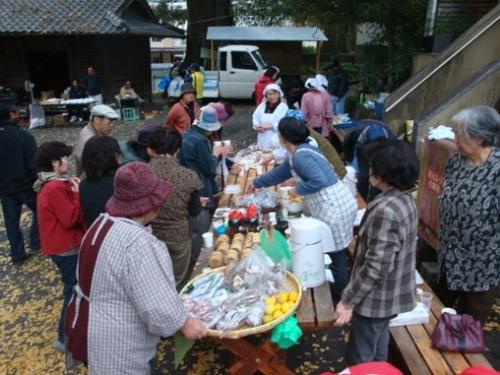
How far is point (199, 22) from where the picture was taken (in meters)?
17.5

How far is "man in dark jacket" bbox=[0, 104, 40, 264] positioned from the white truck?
11.3 m

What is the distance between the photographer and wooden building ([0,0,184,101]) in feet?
43.5

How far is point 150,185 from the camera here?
1985mm

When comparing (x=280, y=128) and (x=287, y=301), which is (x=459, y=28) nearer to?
(x=280, y=128)

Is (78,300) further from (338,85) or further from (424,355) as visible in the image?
(338,85)

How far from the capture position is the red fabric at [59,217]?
120 inches

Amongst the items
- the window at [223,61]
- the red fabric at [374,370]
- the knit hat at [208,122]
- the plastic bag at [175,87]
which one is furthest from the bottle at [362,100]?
the red fabric at [374,370]

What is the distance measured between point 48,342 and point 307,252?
2519 millimetres

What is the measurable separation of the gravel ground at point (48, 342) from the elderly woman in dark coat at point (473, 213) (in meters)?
0.76

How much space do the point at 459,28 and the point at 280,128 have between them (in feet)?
25.3

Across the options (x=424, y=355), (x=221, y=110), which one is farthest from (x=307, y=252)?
(x=221, y=110)

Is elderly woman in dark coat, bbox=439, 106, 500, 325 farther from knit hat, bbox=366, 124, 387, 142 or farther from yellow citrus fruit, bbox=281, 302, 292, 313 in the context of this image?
knit hat, bbox=366, 124, 387, 142

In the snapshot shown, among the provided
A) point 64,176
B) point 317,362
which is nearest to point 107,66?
point 64,176

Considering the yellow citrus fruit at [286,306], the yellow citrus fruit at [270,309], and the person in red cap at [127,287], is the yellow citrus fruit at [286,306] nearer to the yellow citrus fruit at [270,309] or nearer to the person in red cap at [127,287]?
the yellow citrus fruit at [270,309]
